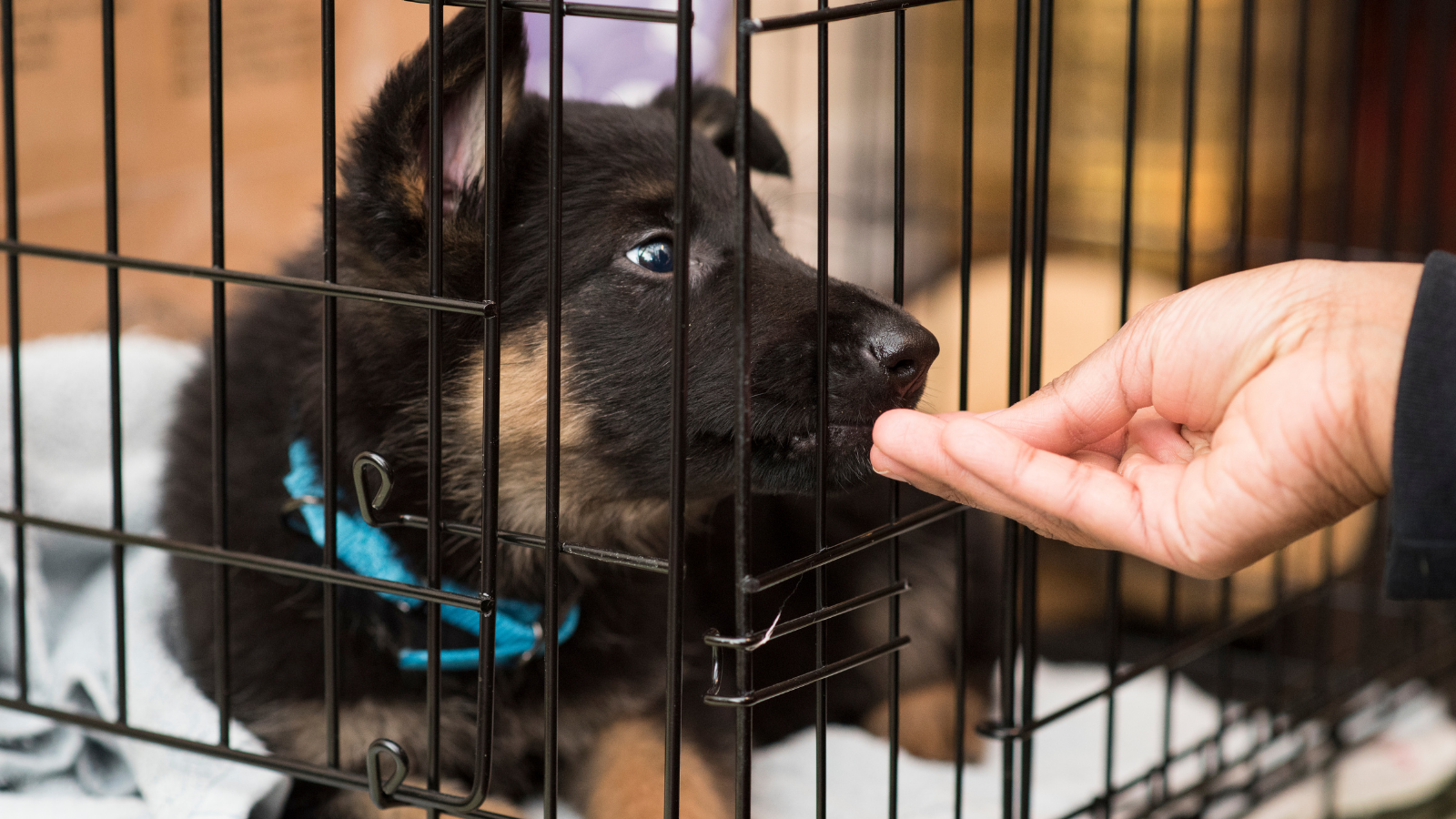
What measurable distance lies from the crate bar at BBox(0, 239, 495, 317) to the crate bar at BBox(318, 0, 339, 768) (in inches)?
1.3

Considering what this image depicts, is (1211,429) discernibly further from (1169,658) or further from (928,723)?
(928,723)

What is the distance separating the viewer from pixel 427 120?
4.95 feet

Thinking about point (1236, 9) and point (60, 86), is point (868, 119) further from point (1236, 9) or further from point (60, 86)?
point (60, 86)

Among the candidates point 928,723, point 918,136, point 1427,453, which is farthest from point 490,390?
point 918,136

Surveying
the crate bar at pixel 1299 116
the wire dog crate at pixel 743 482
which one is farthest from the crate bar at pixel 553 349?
the crate bar at pixel 1299 116

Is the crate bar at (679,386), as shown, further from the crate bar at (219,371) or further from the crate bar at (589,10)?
the crate bar at (219,371)

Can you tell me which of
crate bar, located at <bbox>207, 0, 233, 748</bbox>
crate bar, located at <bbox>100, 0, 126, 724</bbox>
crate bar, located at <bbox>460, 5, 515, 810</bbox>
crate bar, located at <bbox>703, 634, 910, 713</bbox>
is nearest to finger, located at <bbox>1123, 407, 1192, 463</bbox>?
crate bar, located at <bbox>703, 634, 910, 713</bbox>

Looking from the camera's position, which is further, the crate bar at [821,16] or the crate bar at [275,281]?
the crate bar at [275,281]

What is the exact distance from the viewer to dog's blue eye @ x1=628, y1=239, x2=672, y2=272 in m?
1.73

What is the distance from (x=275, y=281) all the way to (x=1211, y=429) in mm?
1049

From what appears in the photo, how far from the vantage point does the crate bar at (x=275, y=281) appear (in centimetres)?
132

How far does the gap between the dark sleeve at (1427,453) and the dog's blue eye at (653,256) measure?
0.93 metres

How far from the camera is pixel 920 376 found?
154 centimetres

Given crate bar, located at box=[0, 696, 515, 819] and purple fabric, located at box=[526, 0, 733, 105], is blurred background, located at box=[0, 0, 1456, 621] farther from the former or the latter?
crate bar, located at box=[0, 696, 515, 819]
